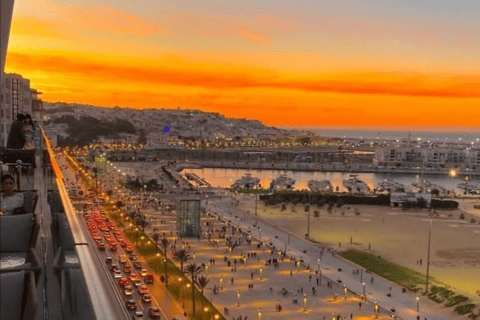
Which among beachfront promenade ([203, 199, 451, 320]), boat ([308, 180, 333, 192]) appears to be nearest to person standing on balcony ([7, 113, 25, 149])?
beachfront promenade ([203, 199, 451, 320])

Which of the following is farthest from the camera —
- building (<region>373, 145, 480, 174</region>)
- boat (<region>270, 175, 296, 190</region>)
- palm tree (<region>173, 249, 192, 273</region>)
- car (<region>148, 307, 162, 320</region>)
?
building (<region>373, 145, 480, 174</region>)

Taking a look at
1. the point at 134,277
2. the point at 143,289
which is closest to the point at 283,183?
the point at 134,277

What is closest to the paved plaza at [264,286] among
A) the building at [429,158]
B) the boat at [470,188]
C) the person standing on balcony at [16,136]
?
the person standing on balcony at [16,136]

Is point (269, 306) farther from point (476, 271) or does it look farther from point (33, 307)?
point (33, 307)

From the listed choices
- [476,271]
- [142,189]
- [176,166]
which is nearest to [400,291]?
[476,271]

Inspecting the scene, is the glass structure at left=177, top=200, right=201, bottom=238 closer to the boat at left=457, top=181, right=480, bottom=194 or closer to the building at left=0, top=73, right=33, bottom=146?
the building at left=0, top=73, right=33, bottom=146

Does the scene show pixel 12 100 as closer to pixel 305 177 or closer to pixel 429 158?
pixel 305 177
